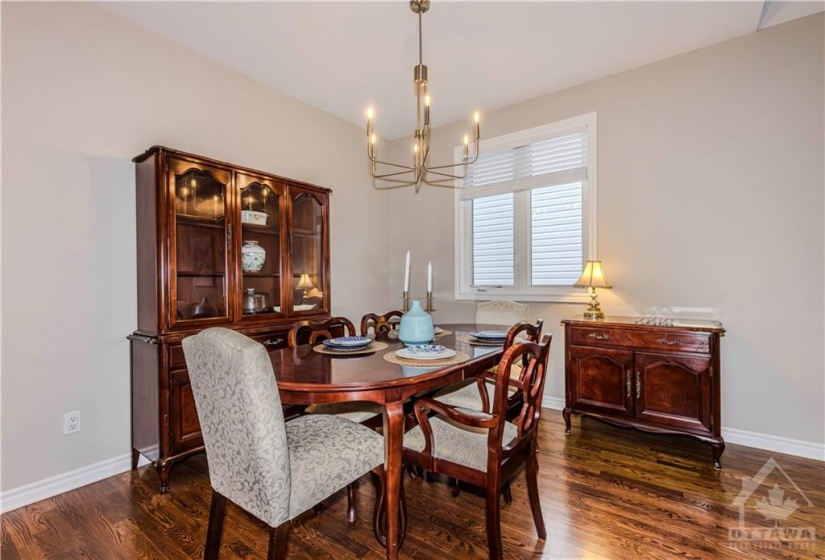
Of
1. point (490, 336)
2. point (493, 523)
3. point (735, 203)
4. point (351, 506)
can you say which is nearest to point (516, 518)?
point (493, 523)

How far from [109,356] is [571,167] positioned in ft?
11.7

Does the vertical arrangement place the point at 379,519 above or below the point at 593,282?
below

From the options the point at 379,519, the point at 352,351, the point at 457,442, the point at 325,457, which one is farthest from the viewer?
the point at 352,351

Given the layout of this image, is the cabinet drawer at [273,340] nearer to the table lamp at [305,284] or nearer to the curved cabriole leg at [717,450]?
the table lamp at [305,284]

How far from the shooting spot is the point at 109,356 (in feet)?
7.58

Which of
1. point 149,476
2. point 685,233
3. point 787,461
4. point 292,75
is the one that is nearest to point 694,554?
point 787,461

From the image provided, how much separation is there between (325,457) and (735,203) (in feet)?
9.90

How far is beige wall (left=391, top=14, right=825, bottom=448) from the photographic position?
2453mm

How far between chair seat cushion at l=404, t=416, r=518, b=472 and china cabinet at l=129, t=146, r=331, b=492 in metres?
1.40

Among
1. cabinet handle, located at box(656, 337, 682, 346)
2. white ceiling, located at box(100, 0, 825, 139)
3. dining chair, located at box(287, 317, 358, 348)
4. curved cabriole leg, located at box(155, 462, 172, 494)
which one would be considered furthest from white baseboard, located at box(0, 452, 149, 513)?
cabinet handle, located at box(656, 337, 682, 346)

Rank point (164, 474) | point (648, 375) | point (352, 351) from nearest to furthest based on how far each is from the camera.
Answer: point (352, 351), point (164, 474), point (648, 375)

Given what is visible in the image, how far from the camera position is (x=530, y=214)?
3518 millimetres

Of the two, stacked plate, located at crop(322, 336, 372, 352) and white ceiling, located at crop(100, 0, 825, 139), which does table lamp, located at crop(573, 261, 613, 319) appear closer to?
white ceiling, located at crop(100, 0, 825, 139)

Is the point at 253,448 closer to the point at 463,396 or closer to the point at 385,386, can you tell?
the point at 385,386
